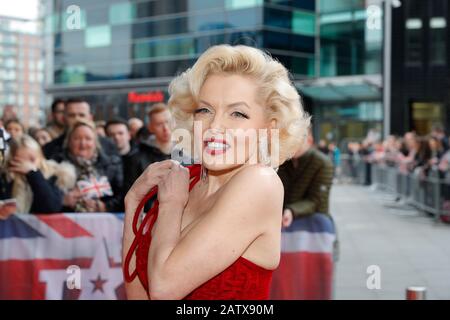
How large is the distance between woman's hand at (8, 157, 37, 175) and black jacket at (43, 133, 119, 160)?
0.45m

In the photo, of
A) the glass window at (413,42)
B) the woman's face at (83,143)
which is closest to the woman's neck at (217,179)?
the woman's face at (83,143)

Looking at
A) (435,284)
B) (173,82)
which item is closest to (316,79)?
(435,284)

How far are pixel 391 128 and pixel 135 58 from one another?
1157cm

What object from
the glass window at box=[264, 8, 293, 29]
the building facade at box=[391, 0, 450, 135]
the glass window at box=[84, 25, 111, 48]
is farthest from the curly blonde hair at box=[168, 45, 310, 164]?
the building facade at box=[391, 0, 450, 135]

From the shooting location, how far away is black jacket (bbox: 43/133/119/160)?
5.21 m

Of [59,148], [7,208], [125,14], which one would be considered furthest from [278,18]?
[7,208]

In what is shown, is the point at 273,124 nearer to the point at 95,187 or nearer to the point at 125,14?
the point at 95,187

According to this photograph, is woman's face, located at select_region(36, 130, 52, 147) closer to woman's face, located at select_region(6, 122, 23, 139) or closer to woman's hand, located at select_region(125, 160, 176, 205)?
woman's face, located at select_region(6, 122, 23, 139)

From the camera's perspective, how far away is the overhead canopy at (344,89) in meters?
24.0

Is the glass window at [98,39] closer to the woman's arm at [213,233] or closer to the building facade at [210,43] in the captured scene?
the building facade at [210,43]

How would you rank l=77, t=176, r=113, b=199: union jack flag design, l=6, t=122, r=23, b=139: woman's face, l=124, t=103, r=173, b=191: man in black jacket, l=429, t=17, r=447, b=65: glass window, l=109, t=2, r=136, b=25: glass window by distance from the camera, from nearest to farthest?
l=124, t=103, r=173, b=191: man in black jacket, l=77, t=176, r=113, b=199: union jack flag design, l=6, t=122, r=23, b=139: woman's face, l=109, t=2, r=136, b=25: glass window, l=429, t=17, r=447, b=65: glass window

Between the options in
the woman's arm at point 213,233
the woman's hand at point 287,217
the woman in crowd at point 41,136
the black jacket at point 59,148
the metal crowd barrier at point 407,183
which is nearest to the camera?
the woman's arm at point 213,233

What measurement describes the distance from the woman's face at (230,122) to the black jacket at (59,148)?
148 inches

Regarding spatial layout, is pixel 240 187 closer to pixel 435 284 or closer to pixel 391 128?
pixel 435 284
